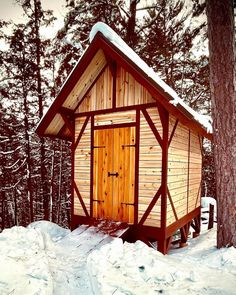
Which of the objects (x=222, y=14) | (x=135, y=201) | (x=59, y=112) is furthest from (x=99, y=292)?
(x=222, y=14)

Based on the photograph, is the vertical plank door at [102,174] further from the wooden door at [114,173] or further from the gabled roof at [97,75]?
the gabled roof at [97,75]

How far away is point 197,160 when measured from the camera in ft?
29.6

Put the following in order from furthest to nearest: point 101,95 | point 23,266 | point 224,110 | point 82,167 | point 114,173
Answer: point 82,167 → point 101,95 → point 114,173 → point 224,110 → point 23,266

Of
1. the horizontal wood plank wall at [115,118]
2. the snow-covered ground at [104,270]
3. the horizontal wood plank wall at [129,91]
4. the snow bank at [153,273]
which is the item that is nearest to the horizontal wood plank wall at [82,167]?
the horizontal wood plank wall at [115,118]

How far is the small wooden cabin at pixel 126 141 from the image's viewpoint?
5930 millimetres

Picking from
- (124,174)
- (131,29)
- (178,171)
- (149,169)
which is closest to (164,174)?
(149,169)

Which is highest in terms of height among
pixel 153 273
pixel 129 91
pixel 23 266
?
pixel 129 91

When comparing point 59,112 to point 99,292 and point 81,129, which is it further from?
point 99,292

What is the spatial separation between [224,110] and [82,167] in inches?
175

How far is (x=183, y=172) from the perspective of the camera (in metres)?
7.28

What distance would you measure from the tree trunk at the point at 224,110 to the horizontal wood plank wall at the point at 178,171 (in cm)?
119

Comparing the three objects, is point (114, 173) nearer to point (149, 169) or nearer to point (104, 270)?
point (149, 169)

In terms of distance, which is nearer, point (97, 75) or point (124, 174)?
point (124, 174)

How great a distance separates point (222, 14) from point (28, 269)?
6276 mm
